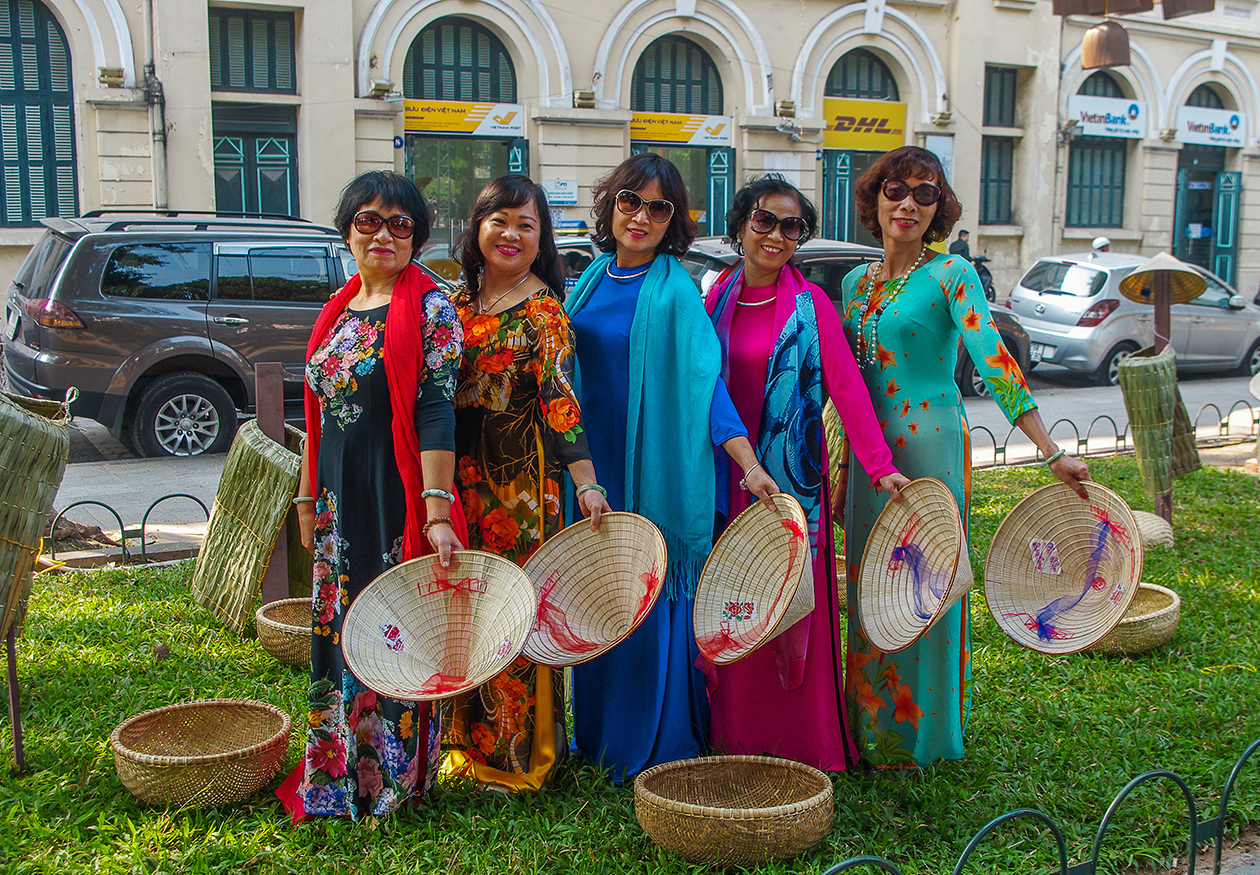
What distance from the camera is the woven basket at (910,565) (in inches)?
122

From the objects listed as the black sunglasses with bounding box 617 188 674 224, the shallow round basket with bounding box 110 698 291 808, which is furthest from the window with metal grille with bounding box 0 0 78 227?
the black sunglasses with bounding box 617 188 674 224

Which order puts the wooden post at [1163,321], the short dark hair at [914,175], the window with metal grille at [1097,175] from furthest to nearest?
the window with metal grille at [1097,175], the wooden post at [1163,321], the short dark hair at [914,175]

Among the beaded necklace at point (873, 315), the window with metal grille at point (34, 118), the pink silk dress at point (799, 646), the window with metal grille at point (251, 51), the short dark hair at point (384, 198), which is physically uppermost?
the window with metal grille at point (251, 51)

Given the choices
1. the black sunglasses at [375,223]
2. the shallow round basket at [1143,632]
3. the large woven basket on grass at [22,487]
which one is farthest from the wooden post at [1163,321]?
the large woven basket on grass at [22,487]

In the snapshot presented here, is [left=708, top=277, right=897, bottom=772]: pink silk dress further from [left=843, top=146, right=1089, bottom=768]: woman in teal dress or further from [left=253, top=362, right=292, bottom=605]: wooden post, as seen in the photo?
[left=253, top=362, right=292, bottom=605]: wooden post

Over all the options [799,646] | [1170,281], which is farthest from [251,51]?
[799,646]

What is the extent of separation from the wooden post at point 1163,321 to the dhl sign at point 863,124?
12.6m

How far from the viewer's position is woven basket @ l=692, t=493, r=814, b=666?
3.04m

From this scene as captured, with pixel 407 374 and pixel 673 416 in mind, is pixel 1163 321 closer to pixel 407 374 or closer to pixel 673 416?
pixel 673 416

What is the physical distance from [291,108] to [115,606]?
10769 mm

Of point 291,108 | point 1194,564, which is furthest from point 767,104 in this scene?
point 1194,564

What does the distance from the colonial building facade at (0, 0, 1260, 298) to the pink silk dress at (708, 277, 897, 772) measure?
1201 centimetres

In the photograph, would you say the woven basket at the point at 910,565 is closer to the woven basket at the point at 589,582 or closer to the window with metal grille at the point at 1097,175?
the woven basket at the point at 589,582

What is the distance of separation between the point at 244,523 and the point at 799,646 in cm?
250
